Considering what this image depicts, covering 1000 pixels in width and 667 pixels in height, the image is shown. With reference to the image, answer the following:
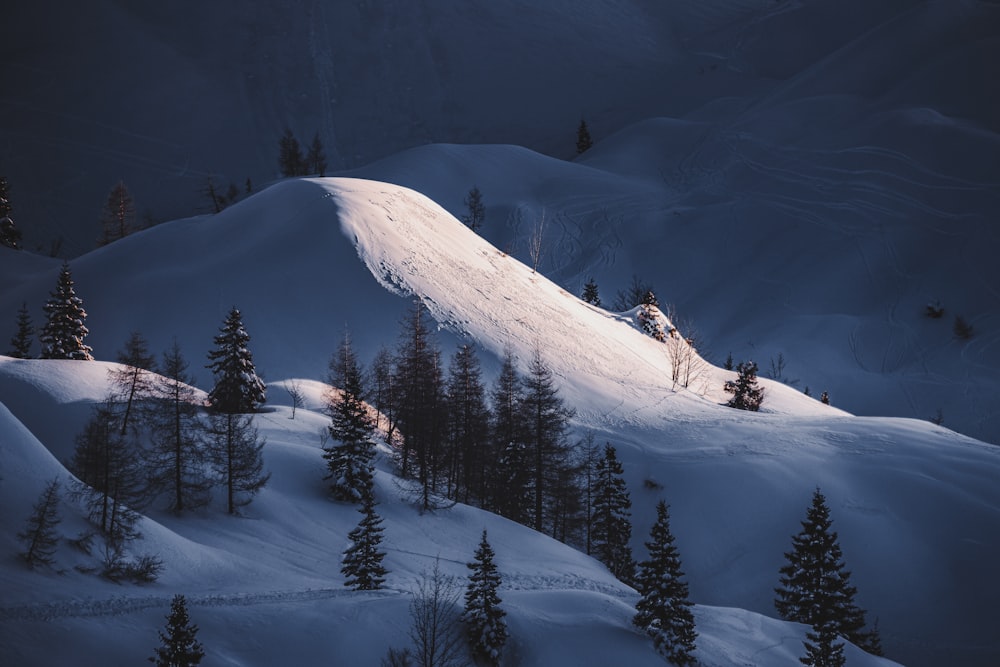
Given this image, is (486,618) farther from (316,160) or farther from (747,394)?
(316,160)

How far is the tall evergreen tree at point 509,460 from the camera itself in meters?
38.8

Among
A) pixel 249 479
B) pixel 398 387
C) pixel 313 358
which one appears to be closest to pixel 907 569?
pixel 398 387

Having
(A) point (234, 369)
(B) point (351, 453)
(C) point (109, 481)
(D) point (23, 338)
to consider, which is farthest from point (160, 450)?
(D) point (23, 338)

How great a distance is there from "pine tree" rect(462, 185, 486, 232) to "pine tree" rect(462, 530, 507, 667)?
85.7 m

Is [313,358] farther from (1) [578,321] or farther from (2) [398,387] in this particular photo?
(1) [578,321]

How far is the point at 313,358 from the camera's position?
49344mm

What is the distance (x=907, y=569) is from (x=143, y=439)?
117 feet

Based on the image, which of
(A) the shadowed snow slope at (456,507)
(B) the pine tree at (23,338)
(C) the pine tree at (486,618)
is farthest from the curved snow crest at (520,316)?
(C) the pine tree at (486,618)

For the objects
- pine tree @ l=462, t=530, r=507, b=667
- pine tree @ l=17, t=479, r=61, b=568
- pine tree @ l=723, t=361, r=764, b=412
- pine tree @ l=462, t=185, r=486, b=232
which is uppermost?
pine tree @ l=462, t=185, r=486, b=232

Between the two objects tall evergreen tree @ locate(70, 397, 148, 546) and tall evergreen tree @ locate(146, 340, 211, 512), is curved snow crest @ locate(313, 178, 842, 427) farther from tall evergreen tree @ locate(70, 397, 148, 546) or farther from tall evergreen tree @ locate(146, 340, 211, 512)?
tall evergreen tree @ locate(70, 397, 148, 546)

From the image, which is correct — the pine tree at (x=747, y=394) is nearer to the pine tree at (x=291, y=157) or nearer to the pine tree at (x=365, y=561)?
the pine tree at (x=365, y=561)

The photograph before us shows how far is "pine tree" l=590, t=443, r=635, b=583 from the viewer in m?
36.8

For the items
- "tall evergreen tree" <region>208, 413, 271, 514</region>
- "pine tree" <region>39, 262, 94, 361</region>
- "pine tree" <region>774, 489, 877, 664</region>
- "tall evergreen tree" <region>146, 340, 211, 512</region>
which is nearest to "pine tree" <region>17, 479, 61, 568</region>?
"tall evergreen tree" <region>146, 340, 211, 512</region>

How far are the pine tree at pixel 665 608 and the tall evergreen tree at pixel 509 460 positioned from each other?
16284 millimetres
